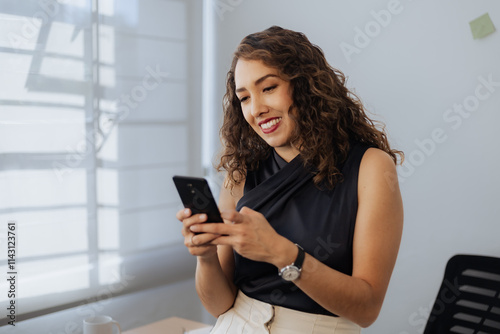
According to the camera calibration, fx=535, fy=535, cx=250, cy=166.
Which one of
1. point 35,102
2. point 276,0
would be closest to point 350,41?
point 276,0

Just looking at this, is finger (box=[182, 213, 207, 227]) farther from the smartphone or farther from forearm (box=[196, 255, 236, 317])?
forearm (box=[196, 255, 236, 317])

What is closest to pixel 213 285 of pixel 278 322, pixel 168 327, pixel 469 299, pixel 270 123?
pixel 278 322

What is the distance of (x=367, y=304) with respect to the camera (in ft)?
3.70

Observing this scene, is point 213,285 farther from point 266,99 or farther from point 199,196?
point 266,99

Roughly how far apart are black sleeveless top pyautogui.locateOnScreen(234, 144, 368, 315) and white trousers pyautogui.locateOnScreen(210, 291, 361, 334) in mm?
15

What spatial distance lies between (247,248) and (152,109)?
5.57ft

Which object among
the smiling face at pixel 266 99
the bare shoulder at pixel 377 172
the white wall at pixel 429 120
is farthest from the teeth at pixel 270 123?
the white wall at pixel 429 120

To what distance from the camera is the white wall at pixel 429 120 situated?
2037 mm

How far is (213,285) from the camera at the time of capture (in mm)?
1288

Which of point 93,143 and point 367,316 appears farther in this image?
point 93,143

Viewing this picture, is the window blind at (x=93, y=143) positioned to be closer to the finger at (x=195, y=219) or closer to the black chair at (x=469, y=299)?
the finger at (x=195, y=219)

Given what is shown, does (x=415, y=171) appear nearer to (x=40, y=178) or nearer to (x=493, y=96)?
(x=493, y=96)

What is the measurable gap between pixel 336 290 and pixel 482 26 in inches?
55.0

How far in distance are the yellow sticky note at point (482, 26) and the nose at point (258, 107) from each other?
117 cm
